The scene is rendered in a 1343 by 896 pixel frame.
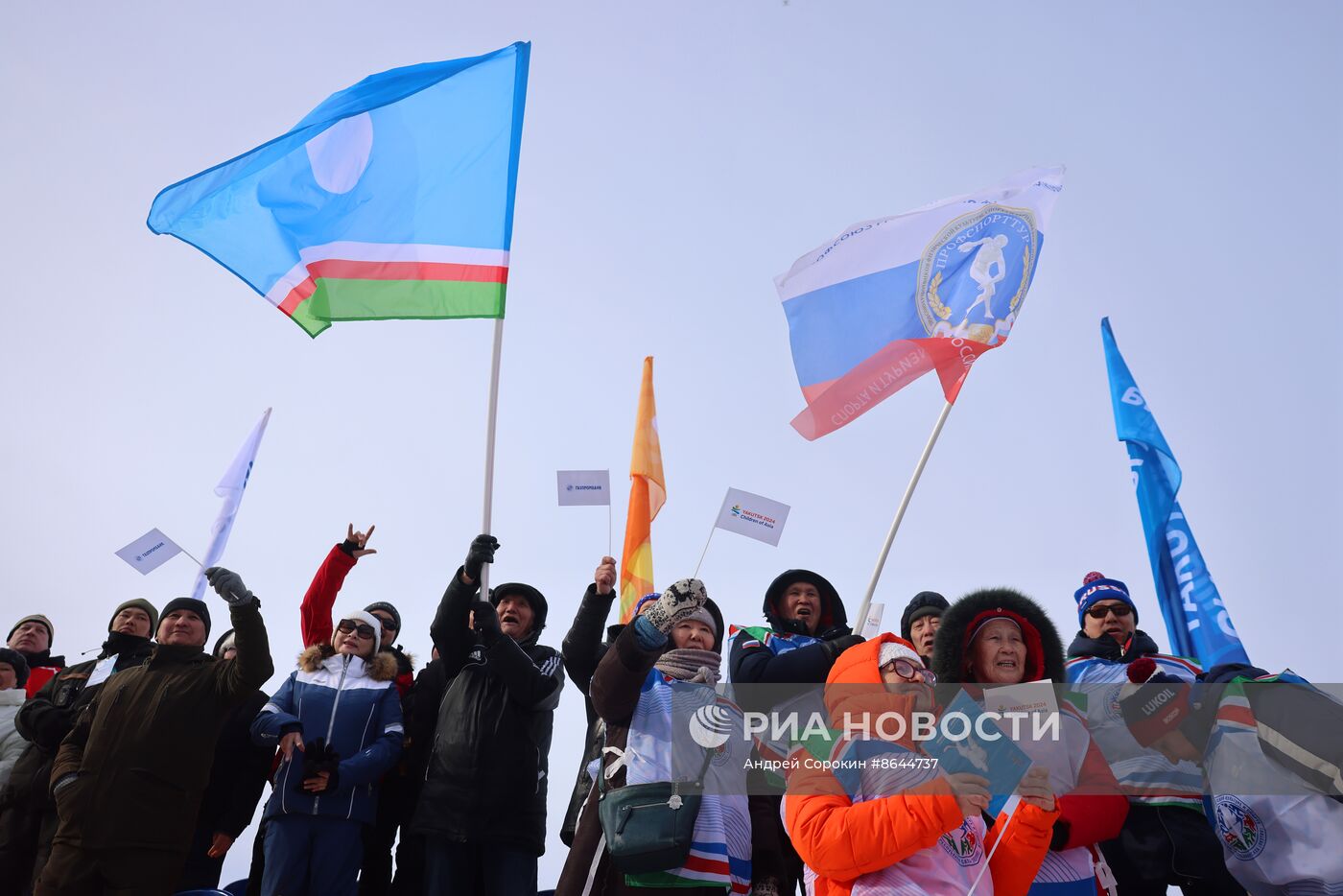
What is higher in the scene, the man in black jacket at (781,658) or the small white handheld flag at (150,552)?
the small white handheld flag at (150,552)

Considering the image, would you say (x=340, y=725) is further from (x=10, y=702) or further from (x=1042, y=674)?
(x=1042, y=674)

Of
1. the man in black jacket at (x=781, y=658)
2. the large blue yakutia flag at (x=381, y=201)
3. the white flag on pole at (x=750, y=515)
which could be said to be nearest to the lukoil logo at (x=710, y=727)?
the man in black jacket at (x=781, y=658)

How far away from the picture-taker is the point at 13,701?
6914mm

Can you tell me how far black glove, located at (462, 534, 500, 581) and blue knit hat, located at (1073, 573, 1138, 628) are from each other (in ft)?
10.9

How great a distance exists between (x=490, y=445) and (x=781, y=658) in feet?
7.56

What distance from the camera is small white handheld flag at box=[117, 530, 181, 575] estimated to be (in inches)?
299

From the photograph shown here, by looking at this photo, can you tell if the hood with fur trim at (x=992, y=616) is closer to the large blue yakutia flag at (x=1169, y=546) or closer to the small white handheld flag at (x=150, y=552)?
the large blue yakutia flag at (x=1169, y=546)

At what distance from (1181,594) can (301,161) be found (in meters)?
7.31

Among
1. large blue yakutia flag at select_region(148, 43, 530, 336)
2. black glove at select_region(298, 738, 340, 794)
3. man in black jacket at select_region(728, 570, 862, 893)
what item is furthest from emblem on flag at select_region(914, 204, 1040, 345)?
black glove at select_region(298, 738, 340, 794)

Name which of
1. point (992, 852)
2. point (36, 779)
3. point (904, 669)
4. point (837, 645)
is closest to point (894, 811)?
point (992, 852)

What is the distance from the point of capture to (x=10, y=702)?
22.6 ft

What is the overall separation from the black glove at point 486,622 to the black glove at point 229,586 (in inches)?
48.6

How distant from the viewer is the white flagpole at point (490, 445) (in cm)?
593

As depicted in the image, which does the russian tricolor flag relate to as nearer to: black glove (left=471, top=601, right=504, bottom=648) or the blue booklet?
black glove (left=471, top=601, right=504, bottom=648)
